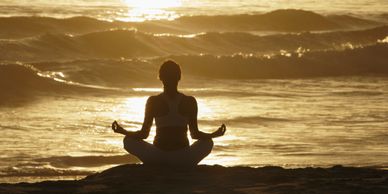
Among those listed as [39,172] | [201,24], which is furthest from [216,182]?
[201,24]

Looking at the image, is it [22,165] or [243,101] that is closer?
[22,165]

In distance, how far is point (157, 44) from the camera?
32281 mm

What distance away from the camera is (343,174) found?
1108cm

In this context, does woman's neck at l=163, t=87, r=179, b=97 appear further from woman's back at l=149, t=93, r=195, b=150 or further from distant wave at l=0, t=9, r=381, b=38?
distant wave at l=0, t=9, r=381, b=38

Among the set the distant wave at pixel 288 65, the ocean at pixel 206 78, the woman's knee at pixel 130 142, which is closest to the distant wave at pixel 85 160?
the ocean at pixel 206 78

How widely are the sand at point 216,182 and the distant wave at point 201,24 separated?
2186 centimetres

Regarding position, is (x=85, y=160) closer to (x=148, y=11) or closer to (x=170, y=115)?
(x=170, y=115)

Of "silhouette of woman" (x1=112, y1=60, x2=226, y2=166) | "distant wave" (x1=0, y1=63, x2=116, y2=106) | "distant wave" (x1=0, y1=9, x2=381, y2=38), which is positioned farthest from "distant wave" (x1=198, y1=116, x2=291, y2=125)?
"distant wave" (x1=0, y1=9, x2=381, y2=38)

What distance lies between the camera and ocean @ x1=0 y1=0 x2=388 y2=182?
15.8 meters

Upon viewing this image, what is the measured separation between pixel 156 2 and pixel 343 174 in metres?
32.3

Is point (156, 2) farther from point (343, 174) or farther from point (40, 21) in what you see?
point (343, 174)

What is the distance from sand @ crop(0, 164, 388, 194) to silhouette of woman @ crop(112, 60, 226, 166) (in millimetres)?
113

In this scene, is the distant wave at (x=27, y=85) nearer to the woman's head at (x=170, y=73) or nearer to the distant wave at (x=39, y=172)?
the distant wave at (x=39, y=172)

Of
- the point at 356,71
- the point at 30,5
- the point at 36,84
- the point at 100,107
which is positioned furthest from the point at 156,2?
the point at 100,107
